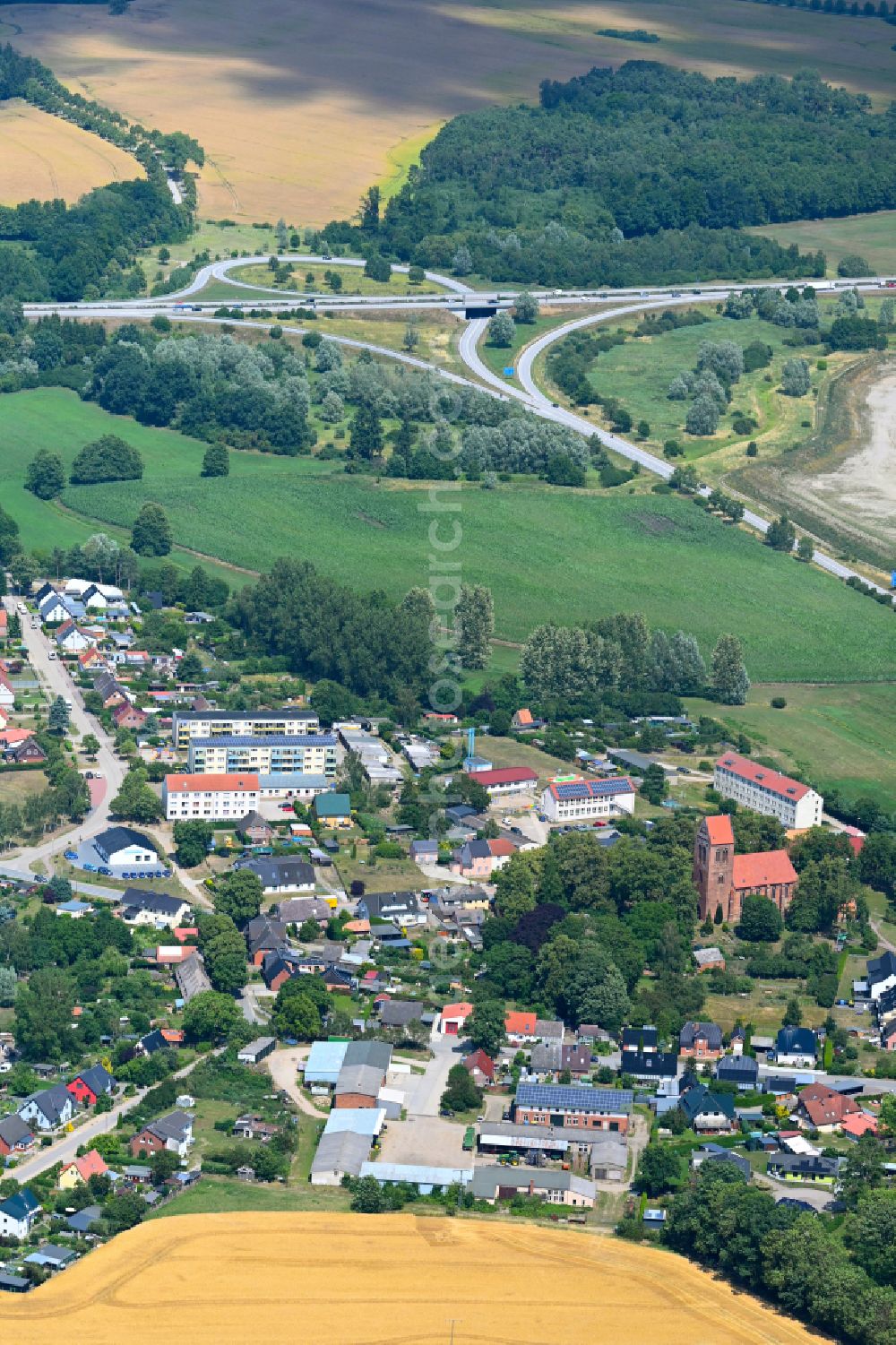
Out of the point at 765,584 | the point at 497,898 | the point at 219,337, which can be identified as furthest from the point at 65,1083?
the point at 219,337

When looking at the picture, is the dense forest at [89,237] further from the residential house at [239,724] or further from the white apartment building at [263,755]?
the white apartment building at [263,755]

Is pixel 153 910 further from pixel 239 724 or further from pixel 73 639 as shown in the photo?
pixel 73 639

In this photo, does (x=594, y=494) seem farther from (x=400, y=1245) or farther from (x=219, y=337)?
(x=400, y=1245)

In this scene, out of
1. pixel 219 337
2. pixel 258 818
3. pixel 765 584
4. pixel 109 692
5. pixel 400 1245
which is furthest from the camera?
pixel 219 337

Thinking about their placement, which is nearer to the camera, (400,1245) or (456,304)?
(400,1245)

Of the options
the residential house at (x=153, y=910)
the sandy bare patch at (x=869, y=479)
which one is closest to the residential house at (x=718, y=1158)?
the residential house at (x=153, y=910)

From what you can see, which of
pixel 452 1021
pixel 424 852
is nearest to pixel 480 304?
pixel 424 852
